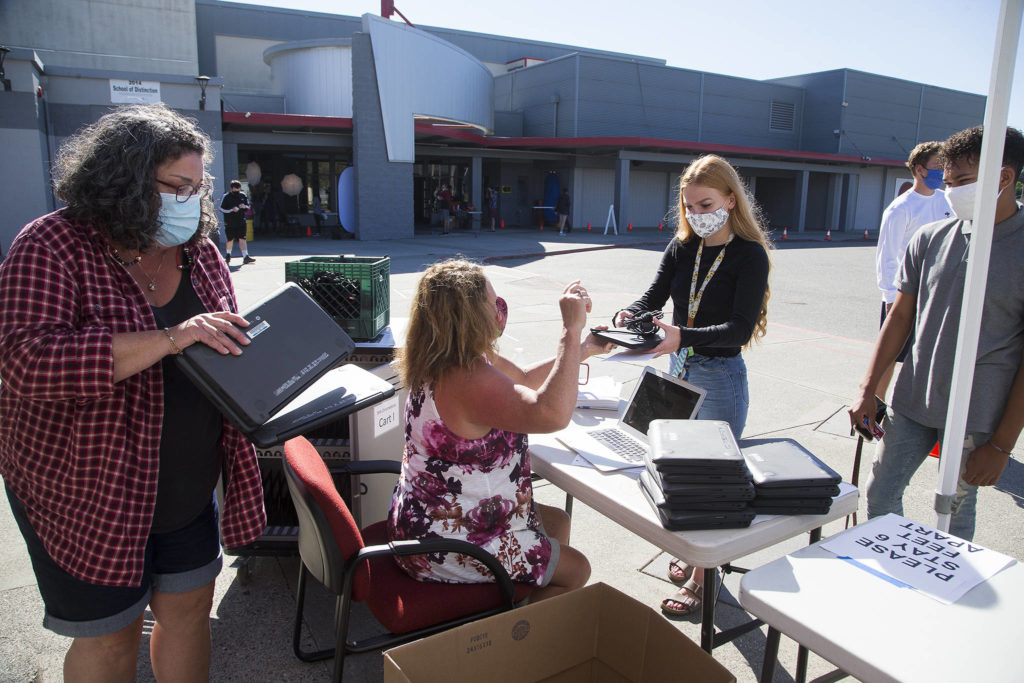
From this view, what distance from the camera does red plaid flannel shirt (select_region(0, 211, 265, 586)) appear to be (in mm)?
1456

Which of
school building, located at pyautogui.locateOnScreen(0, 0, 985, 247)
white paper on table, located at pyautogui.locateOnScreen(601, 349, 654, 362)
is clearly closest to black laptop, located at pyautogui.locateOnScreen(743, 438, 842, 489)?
white paper on table, located at pyautogui.locateOnScreen(601, 349, 654, 362)

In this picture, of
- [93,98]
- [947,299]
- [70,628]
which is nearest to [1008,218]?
[947,299]

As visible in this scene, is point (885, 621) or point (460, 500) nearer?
point (885, 621)

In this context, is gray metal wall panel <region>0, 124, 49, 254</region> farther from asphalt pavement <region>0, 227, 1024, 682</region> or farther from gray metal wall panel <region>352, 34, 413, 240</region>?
gray metal wall panel <region>352, 34, 413, 240</region>

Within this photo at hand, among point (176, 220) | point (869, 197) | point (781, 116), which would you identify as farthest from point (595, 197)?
point (176, 220)

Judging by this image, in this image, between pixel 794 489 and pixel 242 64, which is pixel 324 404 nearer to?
pixel 794 489

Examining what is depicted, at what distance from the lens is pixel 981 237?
180cm

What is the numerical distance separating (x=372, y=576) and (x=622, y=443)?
99 cm

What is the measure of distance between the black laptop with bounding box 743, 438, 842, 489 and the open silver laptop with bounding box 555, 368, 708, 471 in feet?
1.03

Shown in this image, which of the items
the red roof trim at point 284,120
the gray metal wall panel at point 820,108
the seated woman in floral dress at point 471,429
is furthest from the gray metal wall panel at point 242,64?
the seated woman in floral dress at point 471,429

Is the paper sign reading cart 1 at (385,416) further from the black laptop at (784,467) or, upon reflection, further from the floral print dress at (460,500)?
the black laptop at (784,467)

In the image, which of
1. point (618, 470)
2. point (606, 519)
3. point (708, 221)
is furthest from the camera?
point (606, 519)

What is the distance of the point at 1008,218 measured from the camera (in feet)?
7.49

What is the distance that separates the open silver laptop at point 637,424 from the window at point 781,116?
31.3 m
